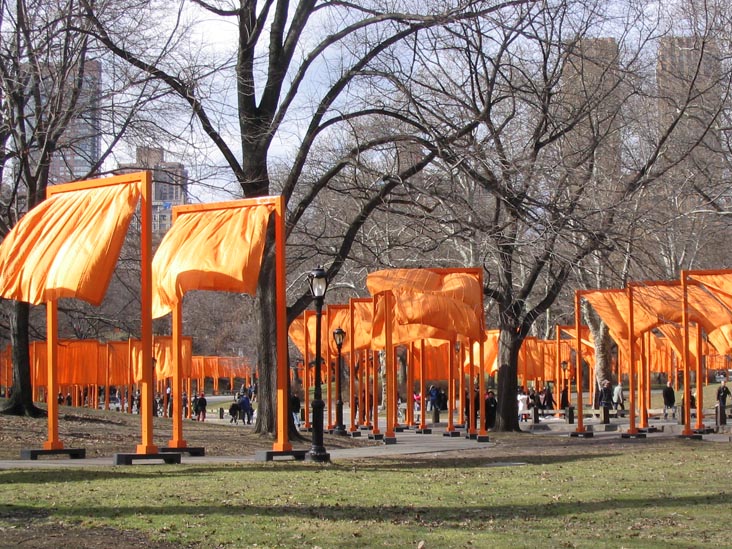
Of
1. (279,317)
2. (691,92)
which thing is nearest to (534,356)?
(691,92)

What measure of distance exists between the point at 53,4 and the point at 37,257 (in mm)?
6784

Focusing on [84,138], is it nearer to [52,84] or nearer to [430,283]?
[52,84]

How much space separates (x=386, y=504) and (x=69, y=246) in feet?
23.4

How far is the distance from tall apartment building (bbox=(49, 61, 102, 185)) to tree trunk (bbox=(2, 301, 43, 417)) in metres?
3.57

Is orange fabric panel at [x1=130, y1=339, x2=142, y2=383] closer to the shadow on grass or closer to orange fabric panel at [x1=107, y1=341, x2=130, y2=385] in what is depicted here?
orange fabric panel at [x1=107, y1=341, x2=130, y2=385]

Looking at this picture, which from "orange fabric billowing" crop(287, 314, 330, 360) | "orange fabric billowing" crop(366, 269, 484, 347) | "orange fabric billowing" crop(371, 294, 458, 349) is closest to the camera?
"orange fabric billowing" crop(366, 269, 484, 347)

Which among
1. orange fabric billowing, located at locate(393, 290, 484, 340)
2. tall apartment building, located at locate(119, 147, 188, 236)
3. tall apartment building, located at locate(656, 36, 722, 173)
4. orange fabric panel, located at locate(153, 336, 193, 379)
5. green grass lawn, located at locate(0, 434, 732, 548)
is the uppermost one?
tall apartment building, located at locate(656, 36, 722, 173)

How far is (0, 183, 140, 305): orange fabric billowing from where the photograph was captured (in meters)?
15.7

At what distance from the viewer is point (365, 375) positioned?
3634 centimetres

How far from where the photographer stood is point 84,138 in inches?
853

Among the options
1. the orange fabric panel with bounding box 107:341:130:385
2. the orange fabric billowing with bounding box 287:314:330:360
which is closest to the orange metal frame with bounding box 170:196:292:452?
the orange fabric billowing with bounding box 287:314:330:360

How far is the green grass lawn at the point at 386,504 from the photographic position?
9.63 meters

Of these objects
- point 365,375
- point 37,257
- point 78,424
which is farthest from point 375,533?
point 365,375

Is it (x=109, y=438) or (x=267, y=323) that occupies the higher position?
(x=267, y=323)
